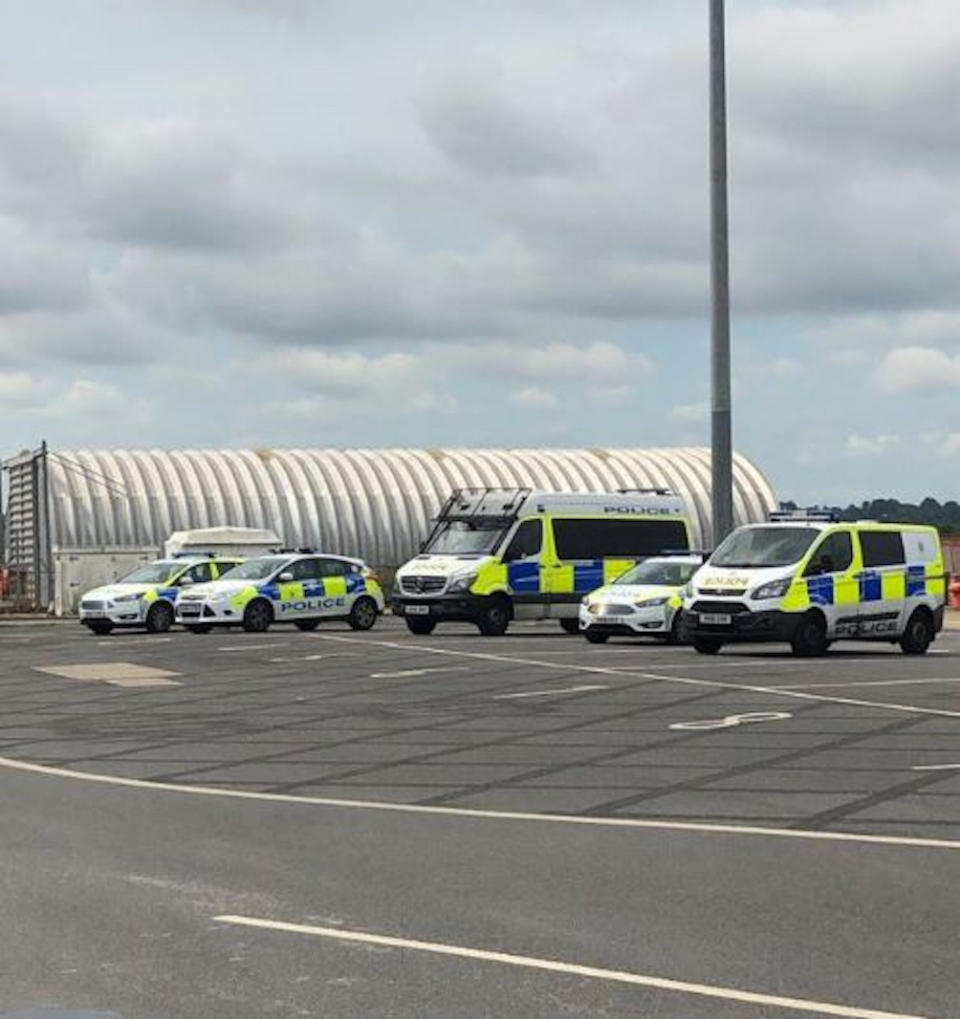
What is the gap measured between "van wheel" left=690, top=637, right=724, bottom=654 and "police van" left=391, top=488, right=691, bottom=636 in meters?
5.88

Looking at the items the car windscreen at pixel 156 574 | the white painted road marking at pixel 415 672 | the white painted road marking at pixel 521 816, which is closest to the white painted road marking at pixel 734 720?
the white painted road marking at pixel 521 816

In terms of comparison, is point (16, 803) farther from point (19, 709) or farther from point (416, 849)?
point (19, 709)

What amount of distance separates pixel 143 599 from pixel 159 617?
1.67 ft

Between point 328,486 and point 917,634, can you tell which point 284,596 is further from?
point 328,486

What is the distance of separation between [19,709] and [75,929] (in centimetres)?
1191

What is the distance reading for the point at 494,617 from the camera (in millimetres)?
31672

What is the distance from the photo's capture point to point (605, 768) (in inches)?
524

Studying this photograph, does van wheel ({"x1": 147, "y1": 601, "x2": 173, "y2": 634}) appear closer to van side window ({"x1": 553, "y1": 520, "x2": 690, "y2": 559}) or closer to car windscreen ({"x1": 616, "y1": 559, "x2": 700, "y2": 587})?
van side window ({"x1": 553, "y1": 520, "x2": 690, "y2": 559})

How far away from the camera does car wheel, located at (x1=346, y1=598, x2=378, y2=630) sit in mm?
35250

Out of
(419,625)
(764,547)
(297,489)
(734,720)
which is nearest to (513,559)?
(419,625)

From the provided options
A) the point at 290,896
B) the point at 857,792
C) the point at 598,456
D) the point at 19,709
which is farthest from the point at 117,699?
the point at 598,456

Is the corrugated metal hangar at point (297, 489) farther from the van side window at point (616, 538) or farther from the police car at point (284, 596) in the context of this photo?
the van side window at point (616, 538)

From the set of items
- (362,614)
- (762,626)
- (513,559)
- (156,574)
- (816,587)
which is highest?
(513,559)

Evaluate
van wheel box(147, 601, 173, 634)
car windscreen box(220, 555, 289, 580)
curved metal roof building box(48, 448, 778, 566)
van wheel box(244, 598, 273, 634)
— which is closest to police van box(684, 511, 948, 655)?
van wheel box(244, 598, 273, 634)
